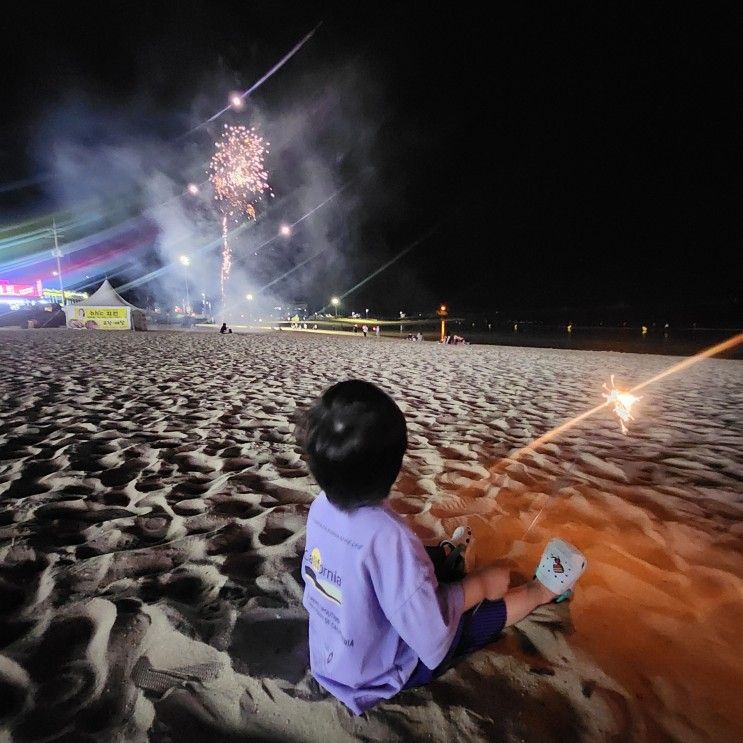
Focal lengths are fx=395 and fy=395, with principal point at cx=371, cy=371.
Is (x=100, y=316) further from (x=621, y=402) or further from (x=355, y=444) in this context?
(x=355, y=444)

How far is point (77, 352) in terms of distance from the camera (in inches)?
433

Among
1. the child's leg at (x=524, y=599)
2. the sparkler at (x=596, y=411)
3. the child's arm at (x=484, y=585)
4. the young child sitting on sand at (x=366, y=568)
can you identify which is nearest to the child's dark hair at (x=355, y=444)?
the young child sitting on sand at (x=366, y=568)

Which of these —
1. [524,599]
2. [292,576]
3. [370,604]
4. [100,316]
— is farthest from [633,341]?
[100,316]

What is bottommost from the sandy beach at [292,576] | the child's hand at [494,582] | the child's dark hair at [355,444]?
the sandy beach at [292,576]

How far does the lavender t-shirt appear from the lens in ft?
3.92

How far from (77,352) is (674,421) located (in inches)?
534

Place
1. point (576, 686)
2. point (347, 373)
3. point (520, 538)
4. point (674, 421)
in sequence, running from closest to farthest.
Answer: point (576, 686) → point (520, 538) → point (674, 421) → point (347, 373)

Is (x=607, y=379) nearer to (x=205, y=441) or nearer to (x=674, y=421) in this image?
(x=674, y=421)

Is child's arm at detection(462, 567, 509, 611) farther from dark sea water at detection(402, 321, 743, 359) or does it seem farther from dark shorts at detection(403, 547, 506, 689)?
dark sea water at detection(402, 321, 743, 359)

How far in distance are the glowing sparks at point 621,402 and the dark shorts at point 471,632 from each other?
401 centimetres

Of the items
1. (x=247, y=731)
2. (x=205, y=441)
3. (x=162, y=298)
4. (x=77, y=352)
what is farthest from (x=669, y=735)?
(x=162, y=298)

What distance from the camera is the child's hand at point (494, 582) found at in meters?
1.63

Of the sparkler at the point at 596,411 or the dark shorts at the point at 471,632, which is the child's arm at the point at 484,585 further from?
the sparkler at the point at 596,411

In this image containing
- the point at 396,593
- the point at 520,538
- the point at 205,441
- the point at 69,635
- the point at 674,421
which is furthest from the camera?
the point at 674,421
